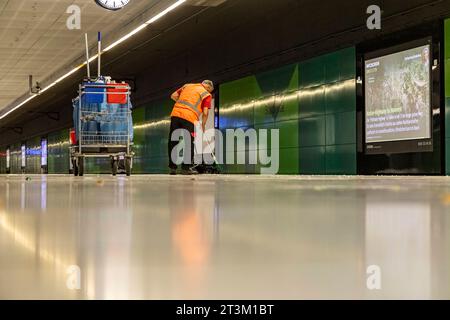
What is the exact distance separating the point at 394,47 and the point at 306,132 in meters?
2.88

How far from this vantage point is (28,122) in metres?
35.9

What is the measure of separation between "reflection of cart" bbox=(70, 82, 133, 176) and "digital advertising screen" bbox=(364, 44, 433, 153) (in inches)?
185

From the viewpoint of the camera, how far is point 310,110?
12070 mm

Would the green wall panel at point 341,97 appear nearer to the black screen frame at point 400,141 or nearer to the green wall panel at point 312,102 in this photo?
the green wall panel at point 312,102

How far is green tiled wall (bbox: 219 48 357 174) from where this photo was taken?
11.1 m

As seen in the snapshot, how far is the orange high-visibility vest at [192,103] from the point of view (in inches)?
359

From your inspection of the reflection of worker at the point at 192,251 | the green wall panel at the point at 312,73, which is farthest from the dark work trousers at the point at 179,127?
the reflection of worker at the point at 192,251

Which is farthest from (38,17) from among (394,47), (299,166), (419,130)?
(419,130)

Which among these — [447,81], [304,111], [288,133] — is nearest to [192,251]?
[447,81]

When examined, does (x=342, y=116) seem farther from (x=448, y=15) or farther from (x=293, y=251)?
(x=293, y=251)

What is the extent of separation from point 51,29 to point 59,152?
58.6 ft

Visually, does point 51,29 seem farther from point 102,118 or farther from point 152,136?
point 152,136

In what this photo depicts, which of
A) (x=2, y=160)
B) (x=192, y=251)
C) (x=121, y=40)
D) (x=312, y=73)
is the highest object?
(x=121, y=40)

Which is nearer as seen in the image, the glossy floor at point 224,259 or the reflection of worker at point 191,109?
the glossy floor at point 224,259
